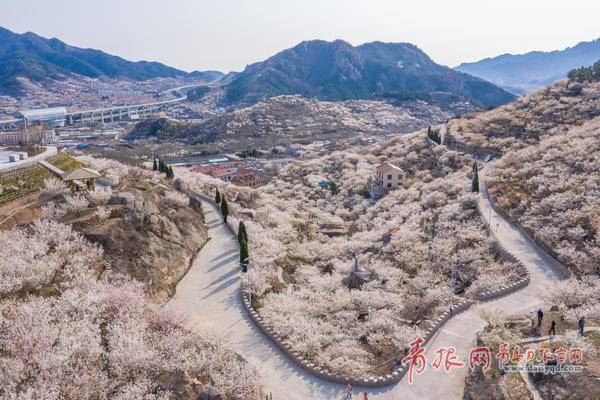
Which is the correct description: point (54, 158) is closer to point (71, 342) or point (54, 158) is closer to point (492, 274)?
point (71, 342)

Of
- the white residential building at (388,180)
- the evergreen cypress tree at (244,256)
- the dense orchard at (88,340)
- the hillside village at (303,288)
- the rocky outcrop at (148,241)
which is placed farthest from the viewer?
the white residential building at (388,180)

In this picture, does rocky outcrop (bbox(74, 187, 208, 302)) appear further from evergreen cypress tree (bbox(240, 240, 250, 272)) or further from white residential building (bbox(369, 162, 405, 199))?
white residential building (bbox(369, 162, 405, 199))

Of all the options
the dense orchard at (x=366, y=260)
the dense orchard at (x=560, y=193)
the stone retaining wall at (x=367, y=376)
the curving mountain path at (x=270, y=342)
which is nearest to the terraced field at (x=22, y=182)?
the curving mountain path at (x=270, y=342)

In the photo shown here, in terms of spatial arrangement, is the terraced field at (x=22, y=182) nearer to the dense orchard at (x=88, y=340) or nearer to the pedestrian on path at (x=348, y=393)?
the dense orchard at (x=88, y=340)

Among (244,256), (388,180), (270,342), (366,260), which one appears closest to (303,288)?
(244,256)

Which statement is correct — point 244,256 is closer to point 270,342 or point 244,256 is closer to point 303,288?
point 303,288

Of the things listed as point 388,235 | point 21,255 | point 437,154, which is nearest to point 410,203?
point 388,235
